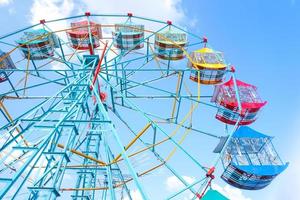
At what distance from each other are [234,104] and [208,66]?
2.37 meters

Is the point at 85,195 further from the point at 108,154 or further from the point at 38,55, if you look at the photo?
the point at 38,55

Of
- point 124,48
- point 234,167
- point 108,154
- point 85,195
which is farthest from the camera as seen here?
point 124,48

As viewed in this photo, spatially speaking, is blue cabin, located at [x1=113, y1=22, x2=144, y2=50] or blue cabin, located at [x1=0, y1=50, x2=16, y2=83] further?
blue cabin, located at [x1=113, y1=22, x2=144, y2=50]

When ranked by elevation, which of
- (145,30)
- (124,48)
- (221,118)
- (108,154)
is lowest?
(108,154)

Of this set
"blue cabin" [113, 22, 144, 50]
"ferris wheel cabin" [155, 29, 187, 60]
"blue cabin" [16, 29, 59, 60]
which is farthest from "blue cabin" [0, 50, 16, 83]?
"ferris wheel cabin" [155, 29, 187, 60]

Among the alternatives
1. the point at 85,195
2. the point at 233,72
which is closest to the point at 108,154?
the point at 85,195

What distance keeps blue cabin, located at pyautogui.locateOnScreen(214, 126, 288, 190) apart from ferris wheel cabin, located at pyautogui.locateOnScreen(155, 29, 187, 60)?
5670 millimetres

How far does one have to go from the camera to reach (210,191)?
8.91m

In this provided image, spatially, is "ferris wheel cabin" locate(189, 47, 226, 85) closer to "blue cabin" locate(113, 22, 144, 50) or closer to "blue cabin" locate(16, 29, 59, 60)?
"blue cabin" locate(113, 22, 144, 50)

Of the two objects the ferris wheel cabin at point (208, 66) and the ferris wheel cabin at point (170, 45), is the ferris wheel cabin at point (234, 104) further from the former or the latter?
the ferris wheel cabin at point (170, 45)

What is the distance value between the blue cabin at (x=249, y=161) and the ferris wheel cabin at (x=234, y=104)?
935 mm

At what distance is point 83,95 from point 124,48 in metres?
7.96

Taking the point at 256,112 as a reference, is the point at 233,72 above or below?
above

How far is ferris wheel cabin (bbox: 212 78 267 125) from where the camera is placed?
41.5 ft
